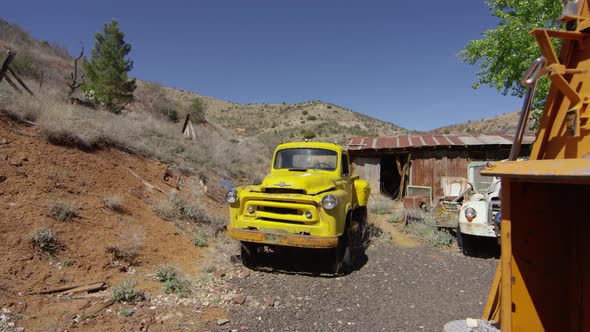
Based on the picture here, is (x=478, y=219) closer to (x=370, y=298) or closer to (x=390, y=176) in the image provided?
(x=370, y=298)

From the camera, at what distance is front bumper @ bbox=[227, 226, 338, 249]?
5.44m

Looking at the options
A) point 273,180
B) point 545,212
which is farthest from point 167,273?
point 545,212

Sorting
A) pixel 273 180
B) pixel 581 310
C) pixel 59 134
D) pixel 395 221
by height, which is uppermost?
pixel 59 134

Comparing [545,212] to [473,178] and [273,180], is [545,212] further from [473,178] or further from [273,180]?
[473,178]

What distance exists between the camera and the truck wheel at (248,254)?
20.6 ft

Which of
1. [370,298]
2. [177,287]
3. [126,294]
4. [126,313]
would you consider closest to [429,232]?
[370,298]

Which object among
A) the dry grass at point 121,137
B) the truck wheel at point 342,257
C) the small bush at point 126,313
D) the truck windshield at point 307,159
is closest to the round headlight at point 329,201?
the truck wheel at point 342,257

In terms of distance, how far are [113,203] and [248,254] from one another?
9.71 ft

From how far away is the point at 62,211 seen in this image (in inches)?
244

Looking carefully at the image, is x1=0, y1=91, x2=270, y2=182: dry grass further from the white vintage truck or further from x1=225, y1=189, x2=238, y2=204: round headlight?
the white vintage truck

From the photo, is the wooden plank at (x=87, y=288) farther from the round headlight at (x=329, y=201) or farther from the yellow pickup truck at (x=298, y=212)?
the round headlight at (x=329, y=201)

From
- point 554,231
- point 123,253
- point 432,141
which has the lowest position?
point 123,253

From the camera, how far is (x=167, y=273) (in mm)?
5469

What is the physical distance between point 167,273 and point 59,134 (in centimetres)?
502
